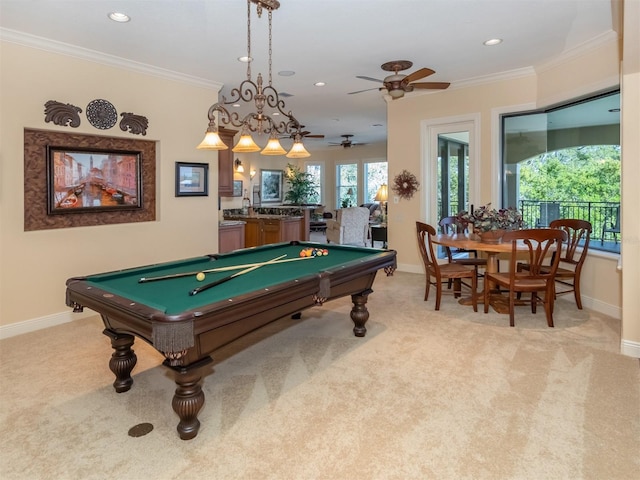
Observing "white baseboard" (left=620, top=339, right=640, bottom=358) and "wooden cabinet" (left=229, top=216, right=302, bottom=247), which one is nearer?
"white baseboard" (left=620, top=339, right=640, bottom=358)

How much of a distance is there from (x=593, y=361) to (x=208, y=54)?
4600 millimetres

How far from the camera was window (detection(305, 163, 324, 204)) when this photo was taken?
45.0ft

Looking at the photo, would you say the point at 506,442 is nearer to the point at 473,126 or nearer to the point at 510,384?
the point at 510,384

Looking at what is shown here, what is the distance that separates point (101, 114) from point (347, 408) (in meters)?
3.95

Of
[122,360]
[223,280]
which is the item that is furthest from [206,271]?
[122,360]

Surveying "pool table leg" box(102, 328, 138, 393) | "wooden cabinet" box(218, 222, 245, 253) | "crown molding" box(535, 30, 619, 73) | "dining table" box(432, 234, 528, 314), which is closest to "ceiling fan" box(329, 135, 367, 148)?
"wooden cabinet" box(218, 222, 245, 253)

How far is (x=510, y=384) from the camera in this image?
285 centimetres

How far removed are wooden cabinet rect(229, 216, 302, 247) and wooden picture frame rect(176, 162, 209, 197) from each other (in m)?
2.23

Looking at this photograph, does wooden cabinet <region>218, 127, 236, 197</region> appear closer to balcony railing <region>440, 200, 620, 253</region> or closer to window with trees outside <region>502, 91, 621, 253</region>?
window with trees outside <region>502, 91, 621, 253</region>

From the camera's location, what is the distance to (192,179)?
5.50 metres

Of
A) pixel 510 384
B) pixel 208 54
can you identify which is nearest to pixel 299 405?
pixel 510 384

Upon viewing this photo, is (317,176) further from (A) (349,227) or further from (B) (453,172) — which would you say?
(B) (453,172)

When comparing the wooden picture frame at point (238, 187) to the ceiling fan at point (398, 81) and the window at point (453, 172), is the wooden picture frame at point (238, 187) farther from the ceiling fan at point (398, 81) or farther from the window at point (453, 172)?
the ceiling fan at point (398, 81)

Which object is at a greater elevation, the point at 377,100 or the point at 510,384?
the point at 377,100
